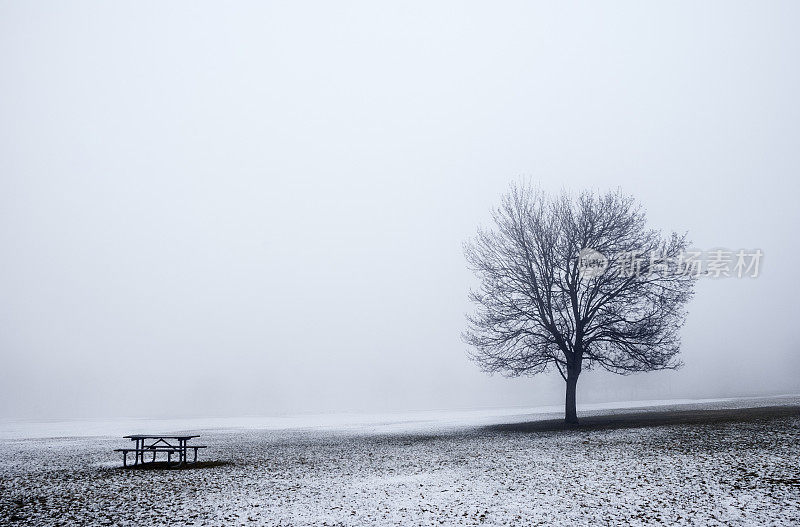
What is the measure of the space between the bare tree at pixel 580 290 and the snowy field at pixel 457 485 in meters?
6.76

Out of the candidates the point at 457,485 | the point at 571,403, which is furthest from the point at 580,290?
the point at 457,485

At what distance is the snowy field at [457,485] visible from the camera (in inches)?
520

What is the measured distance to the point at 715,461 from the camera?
58.6ft

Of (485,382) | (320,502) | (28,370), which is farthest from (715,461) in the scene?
(28,370)

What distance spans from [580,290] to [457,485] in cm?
2068

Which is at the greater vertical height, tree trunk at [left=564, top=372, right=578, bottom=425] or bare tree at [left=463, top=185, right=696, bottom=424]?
bare tree at [left=463, top=185, right=696, bottom=424]

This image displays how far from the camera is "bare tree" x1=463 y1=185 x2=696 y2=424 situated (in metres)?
33.2

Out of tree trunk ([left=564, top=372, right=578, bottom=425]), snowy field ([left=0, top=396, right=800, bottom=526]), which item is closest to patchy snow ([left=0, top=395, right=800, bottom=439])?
tree trunk ([left=564, top=372, right=578, bottom=425])

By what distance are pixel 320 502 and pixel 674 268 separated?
91.1ft

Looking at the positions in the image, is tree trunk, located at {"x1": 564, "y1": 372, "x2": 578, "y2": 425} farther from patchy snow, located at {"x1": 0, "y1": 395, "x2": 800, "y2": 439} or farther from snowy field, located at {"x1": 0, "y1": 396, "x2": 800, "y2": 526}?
patchy snow, located at {"x1": 0, "y1": 395, "x2": 800, "y2": 439}

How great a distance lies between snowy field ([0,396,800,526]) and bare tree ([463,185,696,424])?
676 centimetres

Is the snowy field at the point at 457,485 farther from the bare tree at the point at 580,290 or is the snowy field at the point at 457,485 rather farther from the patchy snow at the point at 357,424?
the patchy snow at the point at 357,424

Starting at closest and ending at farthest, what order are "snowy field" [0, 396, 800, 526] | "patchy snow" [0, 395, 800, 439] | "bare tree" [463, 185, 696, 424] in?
1. "snowy field" [0, 396, 800, 526]
2. "bare tree" [463, 185, 696, 424]
3. "patchy snow" [0, 395, 800, 439]

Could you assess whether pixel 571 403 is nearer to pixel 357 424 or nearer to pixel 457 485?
pixel 457 485
